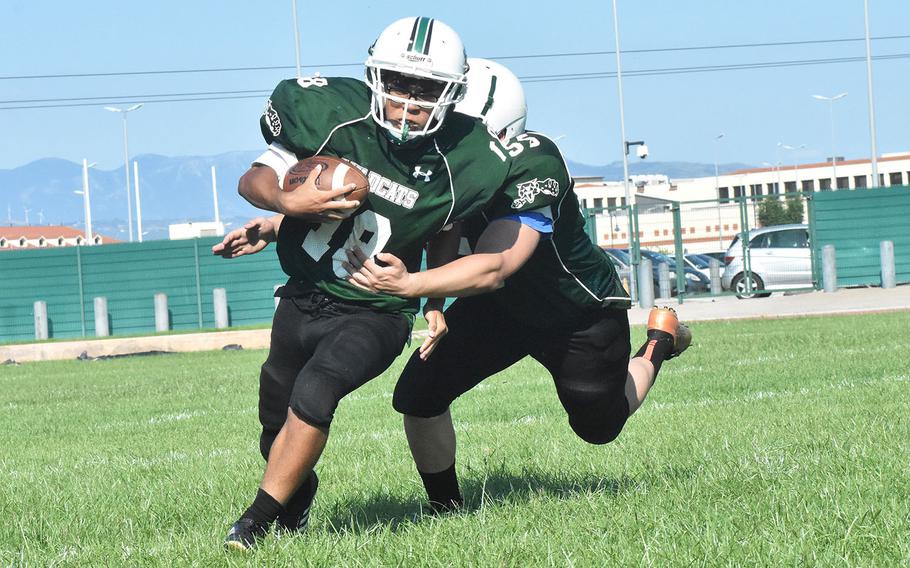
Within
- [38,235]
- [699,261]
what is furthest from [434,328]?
[38,235]

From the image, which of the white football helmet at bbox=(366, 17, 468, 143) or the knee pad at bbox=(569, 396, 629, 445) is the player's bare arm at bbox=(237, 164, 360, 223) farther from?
the knee pad at bbox=(569, 396, 629, 445)

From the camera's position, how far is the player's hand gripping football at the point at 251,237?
14.6 ft

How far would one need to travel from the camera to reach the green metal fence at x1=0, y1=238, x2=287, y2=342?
88.0 ft

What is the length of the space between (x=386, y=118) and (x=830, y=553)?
76.8 inches

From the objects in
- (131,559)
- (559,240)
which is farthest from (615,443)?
(131,559)

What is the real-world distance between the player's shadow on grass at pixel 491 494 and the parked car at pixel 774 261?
793 inches

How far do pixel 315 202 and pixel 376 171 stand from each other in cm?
36

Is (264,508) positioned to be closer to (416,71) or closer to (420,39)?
(416,71)

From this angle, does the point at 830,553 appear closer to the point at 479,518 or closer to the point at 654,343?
the point at 479,518

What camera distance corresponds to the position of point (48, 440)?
8.12 meters

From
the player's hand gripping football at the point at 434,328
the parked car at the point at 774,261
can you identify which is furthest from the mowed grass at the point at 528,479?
the parked car at the point at 774,261

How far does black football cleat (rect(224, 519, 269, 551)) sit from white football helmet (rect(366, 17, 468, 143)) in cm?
135

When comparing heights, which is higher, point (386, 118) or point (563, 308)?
point (386, 118)

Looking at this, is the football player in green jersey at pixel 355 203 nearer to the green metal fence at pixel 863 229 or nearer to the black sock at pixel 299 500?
the black sock at pixel 299 500
